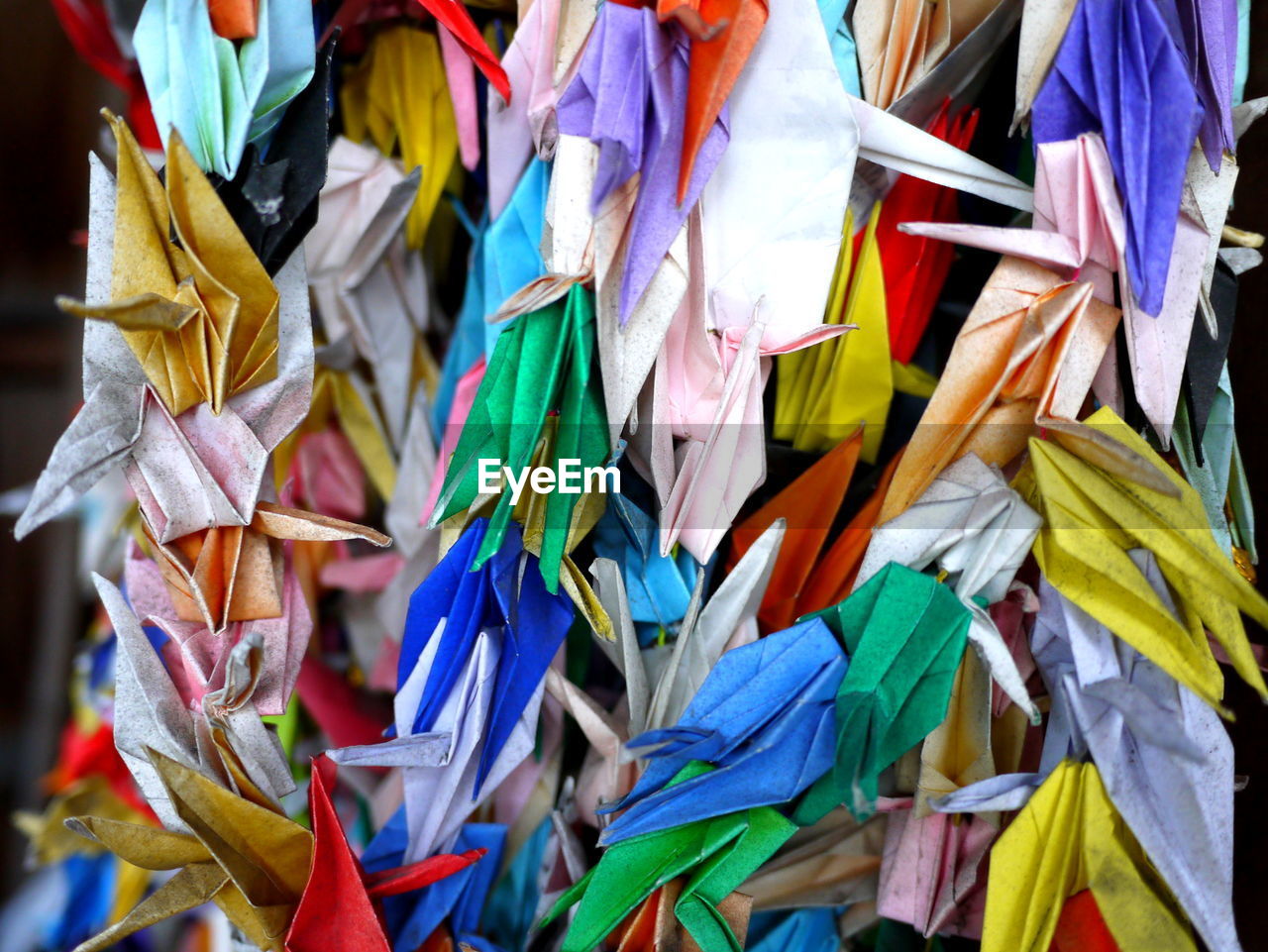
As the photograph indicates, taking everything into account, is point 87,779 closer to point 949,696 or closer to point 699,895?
point 699,895

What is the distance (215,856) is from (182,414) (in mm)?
196

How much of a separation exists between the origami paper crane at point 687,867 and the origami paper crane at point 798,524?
10cm

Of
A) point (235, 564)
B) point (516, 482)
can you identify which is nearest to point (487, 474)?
point (516, 482)

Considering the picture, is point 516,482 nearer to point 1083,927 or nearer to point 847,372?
point 847,372

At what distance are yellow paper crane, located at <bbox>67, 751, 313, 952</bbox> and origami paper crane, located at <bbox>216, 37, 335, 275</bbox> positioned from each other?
0.23m

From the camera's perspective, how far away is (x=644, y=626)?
1.58 ft

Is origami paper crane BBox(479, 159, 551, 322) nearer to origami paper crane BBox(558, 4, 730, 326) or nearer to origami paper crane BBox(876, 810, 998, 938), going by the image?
origami paper crane BBox(558, 4, 730, 326)

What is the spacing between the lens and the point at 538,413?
1.36 ft

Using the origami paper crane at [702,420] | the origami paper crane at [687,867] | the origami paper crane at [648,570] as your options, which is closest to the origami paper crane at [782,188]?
the origami paper crane at [702,420]

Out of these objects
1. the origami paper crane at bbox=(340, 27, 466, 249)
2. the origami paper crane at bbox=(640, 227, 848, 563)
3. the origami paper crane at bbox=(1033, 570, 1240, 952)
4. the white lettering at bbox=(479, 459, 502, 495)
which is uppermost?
the origami paper crane at bbox=(340, 27, 466, 249)

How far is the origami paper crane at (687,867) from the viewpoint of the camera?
413 mm

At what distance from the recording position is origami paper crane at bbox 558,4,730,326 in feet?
1.29

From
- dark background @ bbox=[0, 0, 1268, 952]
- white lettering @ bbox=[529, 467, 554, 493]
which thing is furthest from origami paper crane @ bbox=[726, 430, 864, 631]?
dark background @ bbox=[0, 0, 1268, 952]

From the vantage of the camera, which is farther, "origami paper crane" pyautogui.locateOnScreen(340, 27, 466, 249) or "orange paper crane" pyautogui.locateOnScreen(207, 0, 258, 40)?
"origami paper crane" pyautogui.locateOnScreen(340, 27, 466, 249)
